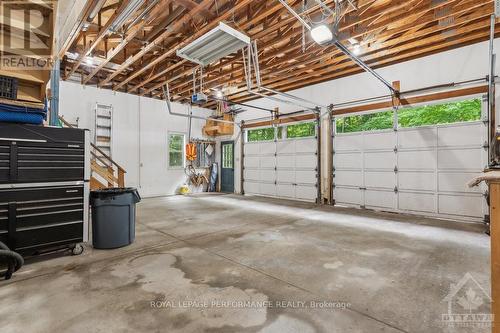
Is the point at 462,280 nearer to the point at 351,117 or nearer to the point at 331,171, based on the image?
the point at 331,171

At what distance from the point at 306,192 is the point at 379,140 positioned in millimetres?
2595

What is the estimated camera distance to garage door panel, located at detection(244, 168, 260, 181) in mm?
9172

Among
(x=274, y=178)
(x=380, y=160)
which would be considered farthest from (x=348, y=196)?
(x=274, y=178)

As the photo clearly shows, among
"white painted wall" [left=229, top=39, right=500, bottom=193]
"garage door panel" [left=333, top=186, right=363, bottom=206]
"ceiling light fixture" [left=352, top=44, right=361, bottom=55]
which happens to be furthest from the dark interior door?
"ceiling light fixture" [left=352, top=44, right=361, bottom=55]

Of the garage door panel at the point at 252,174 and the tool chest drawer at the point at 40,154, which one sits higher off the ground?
the tool chest drawer at the point at 40,154

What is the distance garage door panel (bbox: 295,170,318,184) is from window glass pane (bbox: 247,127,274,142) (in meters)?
1.78

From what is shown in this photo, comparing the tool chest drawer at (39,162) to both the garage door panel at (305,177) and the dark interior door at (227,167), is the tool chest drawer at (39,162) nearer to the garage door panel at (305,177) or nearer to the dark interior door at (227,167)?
the garage door panel at (305,177)

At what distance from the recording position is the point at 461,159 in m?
5.04

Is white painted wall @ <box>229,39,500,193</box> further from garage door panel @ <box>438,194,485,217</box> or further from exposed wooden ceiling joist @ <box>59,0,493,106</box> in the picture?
garage door panel @ <box>438,194,485,217</box>

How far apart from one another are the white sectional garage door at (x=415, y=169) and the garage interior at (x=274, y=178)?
32 mm

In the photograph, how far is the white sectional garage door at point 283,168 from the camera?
7.62 m

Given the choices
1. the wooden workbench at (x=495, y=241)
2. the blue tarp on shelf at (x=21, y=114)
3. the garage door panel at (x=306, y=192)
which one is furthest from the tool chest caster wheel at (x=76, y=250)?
the garage door panel at (x=306, y=192)

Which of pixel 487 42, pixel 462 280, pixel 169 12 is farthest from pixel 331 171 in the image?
pixel 169 12

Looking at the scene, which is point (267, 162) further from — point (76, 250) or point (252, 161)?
point (76, 250)
